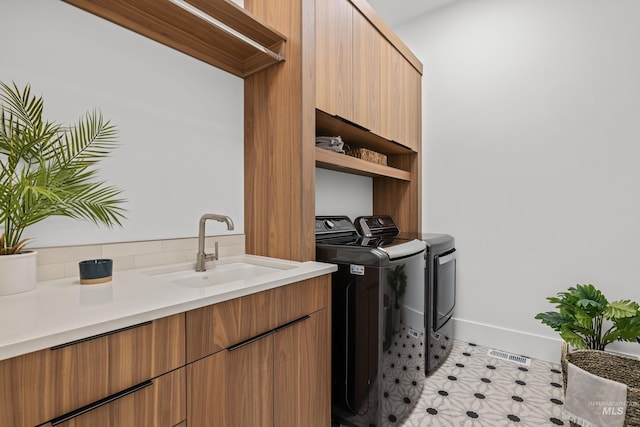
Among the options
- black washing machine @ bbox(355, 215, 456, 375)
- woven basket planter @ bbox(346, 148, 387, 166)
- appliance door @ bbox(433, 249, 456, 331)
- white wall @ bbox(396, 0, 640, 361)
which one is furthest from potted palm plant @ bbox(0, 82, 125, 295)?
white wall @ bbox(396, 0, 640, 361)

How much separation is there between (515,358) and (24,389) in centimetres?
284

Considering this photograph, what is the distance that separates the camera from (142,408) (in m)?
0.83

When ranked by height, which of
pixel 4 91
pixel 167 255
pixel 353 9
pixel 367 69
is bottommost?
pixel 167 255

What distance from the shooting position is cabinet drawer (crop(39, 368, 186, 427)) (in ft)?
2.42

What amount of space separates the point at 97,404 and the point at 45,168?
0.86 metres

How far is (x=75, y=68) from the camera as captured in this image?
1237 millimetres

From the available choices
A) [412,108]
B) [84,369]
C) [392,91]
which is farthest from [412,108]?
[84,369]

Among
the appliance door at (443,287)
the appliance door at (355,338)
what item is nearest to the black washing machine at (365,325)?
the appliance door at (355,338)

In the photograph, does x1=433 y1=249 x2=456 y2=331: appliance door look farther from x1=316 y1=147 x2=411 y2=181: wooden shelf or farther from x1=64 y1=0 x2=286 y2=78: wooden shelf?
x1=64 y1=0 x2=286 y2=78: wooden shelf

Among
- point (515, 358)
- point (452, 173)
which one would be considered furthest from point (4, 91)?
point (515, 358)

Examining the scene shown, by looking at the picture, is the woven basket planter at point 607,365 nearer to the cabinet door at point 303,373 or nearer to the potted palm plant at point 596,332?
the potted palm plant at point 596,332

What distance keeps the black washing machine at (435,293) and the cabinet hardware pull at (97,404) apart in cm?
143

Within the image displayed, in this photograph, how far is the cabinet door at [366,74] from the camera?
1.98 meters

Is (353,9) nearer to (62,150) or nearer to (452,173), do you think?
(452,173)
